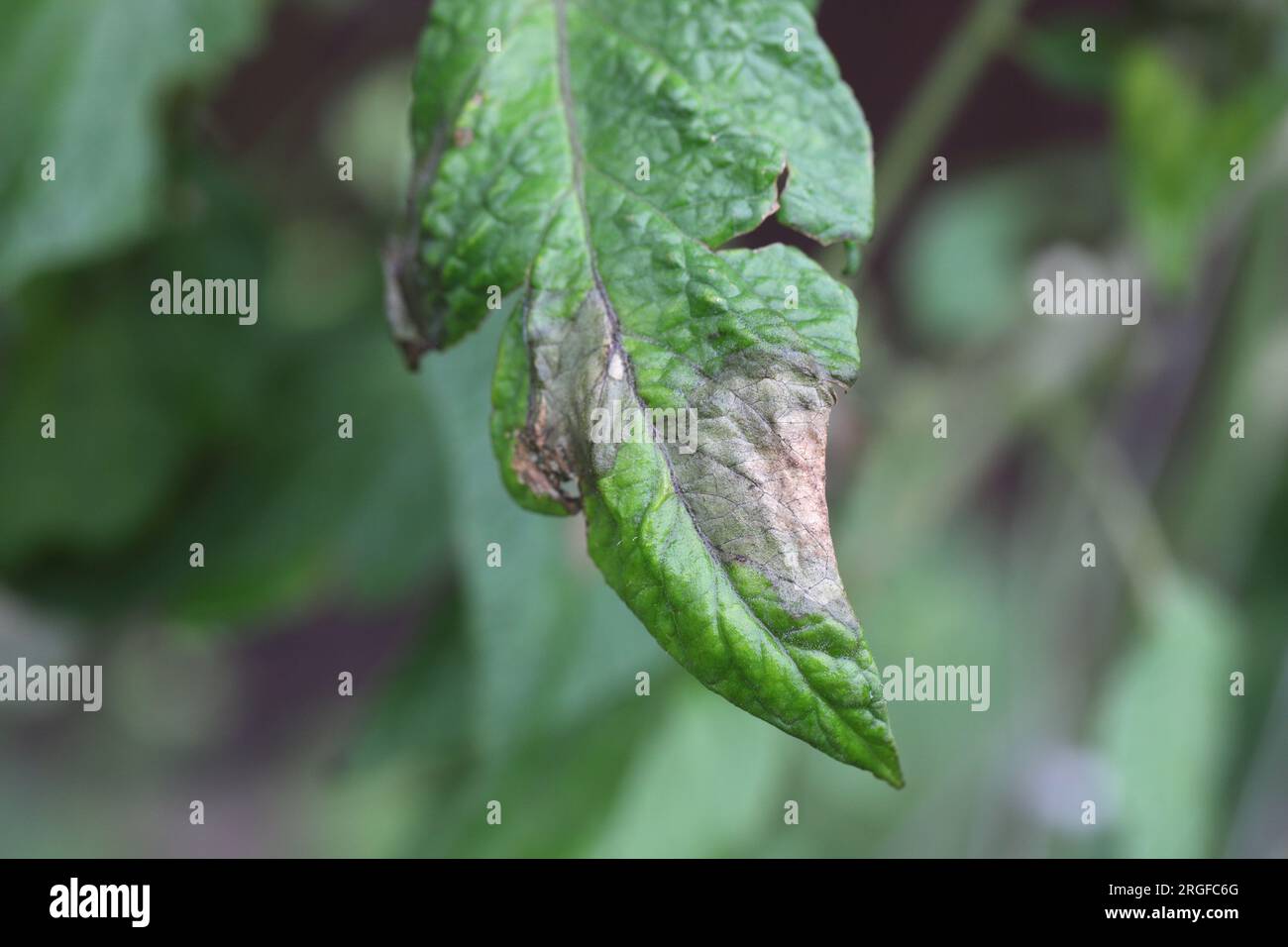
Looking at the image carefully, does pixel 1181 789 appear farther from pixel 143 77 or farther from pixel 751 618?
pixel 143 77

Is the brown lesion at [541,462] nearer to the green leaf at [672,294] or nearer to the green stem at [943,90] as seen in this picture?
the green leaf at [672,294]

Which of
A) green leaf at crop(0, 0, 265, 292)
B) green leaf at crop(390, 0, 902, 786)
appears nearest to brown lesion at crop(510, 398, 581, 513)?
green leaf at crop(390, 0, 902, 786)

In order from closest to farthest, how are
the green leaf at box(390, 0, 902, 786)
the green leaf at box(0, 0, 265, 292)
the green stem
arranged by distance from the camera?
the green leaf at box(390, 0, 902, 786), the green leaf at box(0, 0, 265, 292), the green stem

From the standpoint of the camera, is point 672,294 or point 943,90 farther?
point 943,90

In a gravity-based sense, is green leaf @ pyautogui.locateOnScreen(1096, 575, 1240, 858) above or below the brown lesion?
below

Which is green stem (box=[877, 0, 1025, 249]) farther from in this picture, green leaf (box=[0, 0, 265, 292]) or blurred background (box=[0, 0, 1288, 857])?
green leaf (box=[0, 0, 265, 292])

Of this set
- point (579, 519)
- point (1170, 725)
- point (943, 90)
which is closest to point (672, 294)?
point (579, 519)

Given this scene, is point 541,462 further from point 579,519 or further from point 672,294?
point 579,519
